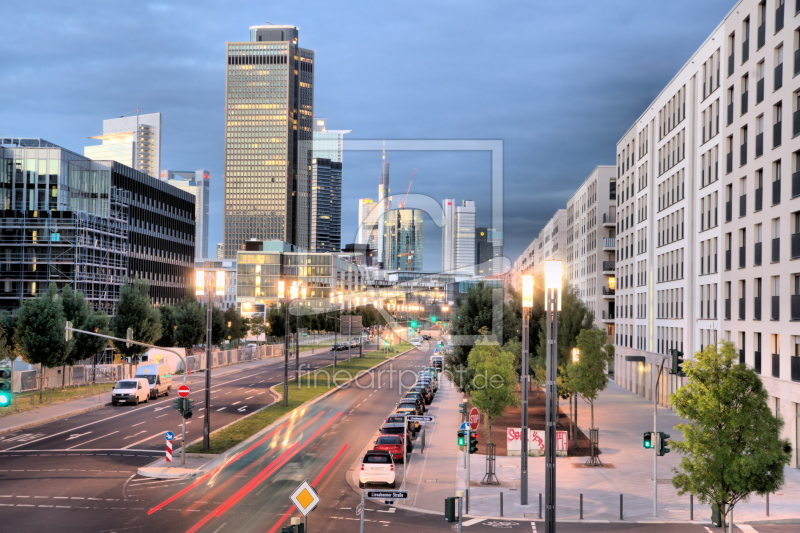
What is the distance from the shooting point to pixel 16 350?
2301 inches

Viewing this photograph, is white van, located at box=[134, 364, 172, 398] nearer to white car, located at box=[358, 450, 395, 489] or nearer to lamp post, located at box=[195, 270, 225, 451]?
lamp post, located at box=[195, 270, 225, 451]

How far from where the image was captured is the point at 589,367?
125 feet

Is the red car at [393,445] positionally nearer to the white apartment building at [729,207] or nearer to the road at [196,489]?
the road at [196,489]

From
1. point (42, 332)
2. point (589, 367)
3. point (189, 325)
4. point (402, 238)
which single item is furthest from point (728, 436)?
point (402, 238)

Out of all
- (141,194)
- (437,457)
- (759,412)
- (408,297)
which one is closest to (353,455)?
(437,457)

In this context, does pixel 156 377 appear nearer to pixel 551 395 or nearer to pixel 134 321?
pixel 134 321

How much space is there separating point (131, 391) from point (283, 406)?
11.5 metres

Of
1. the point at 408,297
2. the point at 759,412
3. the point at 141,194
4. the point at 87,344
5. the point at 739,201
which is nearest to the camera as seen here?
the point at 759,412

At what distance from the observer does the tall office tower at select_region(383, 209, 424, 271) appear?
78681mm

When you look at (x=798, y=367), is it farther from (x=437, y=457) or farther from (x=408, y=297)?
(x=408, y=297)

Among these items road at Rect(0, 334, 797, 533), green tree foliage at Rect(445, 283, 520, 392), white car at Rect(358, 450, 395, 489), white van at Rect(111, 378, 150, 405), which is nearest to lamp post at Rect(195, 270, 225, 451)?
road at Rect(0, 334, 797, 533)

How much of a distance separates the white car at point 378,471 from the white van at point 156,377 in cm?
3367

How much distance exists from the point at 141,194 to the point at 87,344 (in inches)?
2461

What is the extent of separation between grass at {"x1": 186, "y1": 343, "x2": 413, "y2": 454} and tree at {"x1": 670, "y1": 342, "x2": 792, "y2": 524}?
21803mm
